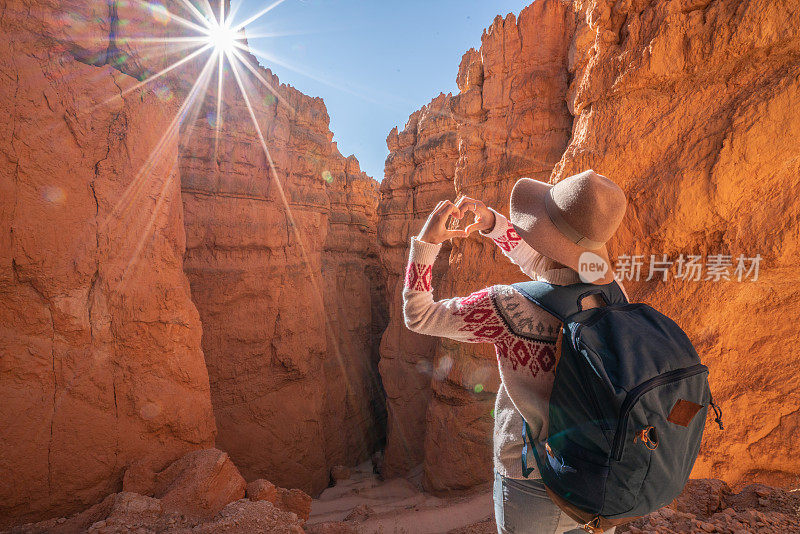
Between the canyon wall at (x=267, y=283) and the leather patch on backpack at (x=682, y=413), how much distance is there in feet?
26.7

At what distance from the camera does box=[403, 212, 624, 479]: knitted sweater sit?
3.97 feet

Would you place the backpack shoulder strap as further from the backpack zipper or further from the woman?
the backpack zipper

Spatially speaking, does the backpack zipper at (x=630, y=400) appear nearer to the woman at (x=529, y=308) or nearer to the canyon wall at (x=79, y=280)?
the woman at (x=529, y=308)

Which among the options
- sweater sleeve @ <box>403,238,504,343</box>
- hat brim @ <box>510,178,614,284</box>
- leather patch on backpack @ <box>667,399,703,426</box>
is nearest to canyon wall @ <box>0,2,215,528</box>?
sweater sleeve @ <box>403,238,504,343</box>

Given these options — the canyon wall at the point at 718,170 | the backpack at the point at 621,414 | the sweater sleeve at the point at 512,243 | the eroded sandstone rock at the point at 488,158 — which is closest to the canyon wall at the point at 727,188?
the canyon wall at the point at 718,170

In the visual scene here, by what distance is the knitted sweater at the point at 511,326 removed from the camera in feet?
3.97

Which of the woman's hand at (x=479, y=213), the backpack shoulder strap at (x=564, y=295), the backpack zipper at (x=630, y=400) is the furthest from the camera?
the woman's hand at (x=479, y=213)

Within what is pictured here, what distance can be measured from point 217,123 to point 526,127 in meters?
6.45

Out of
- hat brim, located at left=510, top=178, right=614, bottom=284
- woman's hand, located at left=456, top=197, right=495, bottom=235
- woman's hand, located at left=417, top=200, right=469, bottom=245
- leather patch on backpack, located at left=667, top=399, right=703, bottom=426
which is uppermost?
woman's hand, located at left=456, top=197, right=495, bottom=235

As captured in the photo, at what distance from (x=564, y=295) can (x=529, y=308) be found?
0.39ft

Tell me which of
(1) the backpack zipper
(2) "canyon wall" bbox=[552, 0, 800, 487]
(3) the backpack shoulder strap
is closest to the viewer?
(1) the backpack zipper

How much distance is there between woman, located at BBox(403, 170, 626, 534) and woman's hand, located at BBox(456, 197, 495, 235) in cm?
14

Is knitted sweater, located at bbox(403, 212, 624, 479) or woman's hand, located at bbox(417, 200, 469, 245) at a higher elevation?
woman's hand, located at bbox(417, 200, 469, 245)

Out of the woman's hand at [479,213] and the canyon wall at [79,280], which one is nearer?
the woman's hand at [479,213]
